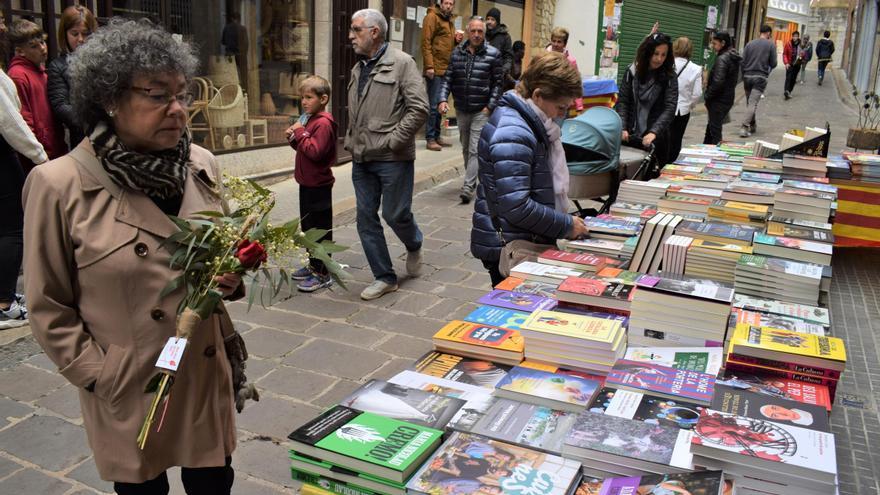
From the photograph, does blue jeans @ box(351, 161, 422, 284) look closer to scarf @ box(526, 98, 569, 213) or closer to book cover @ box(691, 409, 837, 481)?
scarf @ box(526, 98, 569, 213)

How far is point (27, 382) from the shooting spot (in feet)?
13.1

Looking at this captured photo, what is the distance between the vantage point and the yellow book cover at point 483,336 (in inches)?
94.0

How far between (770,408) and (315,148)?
3.82 meters

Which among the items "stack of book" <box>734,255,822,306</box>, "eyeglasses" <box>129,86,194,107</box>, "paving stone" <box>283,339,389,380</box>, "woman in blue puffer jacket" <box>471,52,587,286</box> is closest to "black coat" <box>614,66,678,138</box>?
"woman in blue puffer jacket" <box>471,52,587,286</box>

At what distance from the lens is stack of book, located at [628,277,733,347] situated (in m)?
2.48

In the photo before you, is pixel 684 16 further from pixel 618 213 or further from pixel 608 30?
pixel 618 213

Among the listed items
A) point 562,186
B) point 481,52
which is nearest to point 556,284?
point 562,186

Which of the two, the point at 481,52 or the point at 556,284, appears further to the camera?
the point at 481,52

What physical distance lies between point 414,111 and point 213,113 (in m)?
4.03

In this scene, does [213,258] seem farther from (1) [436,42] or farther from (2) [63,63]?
(1) [436,42]

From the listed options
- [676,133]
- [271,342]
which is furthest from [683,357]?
[676,133]

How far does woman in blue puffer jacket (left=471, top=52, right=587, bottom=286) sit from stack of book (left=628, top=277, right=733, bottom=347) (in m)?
0.97

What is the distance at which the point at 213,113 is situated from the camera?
837 centimetres

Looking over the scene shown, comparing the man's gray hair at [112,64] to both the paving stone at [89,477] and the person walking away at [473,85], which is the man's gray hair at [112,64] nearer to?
the paving stone at [89,477]
